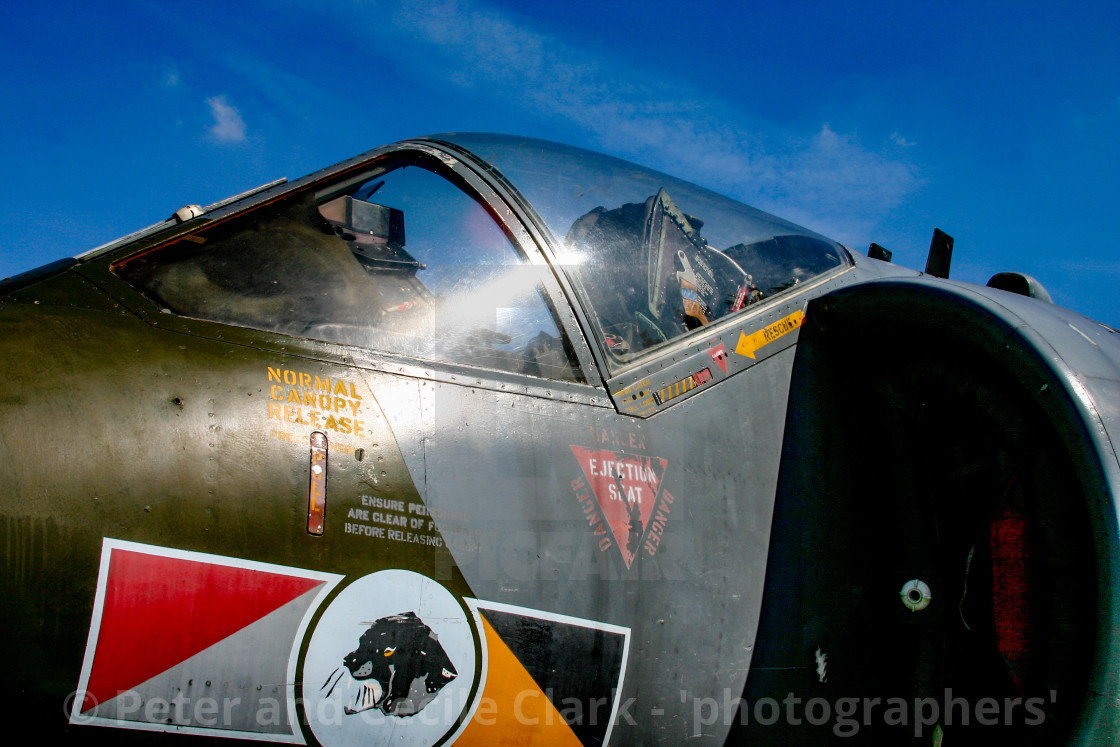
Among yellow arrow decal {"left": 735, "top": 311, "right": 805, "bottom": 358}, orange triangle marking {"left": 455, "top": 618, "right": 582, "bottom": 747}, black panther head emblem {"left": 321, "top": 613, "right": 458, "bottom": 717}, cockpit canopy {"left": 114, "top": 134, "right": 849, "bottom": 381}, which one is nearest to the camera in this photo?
black panther head emblem {"left": 321, "top": 613, "right": 458, "bottom": 717}

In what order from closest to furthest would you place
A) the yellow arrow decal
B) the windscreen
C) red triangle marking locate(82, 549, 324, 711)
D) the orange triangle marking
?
red triangle marking locate(82, 549, 324, 711)
the orange triangle marking
the windscreen
the yellow arrow decal

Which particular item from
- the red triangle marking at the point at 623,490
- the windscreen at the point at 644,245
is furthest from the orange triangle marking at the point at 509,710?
the windscreen at the point at 644,245

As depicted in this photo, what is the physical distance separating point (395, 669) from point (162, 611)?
61 centimetres

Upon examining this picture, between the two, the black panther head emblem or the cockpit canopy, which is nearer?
the black panther head emblem

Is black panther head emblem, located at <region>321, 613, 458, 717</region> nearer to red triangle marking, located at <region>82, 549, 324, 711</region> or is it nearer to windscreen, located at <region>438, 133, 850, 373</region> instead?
red triangle marking, located at <region>82, 549, 324, 711</region>

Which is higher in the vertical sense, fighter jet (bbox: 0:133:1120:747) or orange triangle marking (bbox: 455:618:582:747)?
fighter jet (bbox: 0:133:1120:747)

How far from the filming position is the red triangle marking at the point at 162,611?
177 centimetres

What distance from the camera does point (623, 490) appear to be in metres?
2.51

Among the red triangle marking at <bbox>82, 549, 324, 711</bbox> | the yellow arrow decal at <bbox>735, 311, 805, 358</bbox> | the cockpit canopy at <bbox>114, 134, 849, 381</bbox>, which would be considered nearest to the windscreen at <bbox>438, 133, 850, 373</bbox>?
the cockpit canopy at <bbox>114, 134, 849, 381</bbox>

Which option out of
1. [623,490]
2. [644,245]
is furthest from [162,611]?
[644,245]

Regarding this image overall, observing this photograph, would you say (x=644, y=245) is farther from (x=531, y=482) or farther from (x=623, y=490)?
(x=531, y=482)

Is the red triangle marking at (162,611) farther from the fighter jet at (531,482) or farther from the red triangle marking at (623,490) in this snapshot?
the red triangle marking at (623,490)

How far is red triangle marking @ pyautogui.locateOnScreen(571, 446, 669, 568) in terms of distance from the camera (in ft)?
8.04

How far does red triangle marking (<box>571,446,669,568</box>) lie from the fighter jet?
0.4 inches
